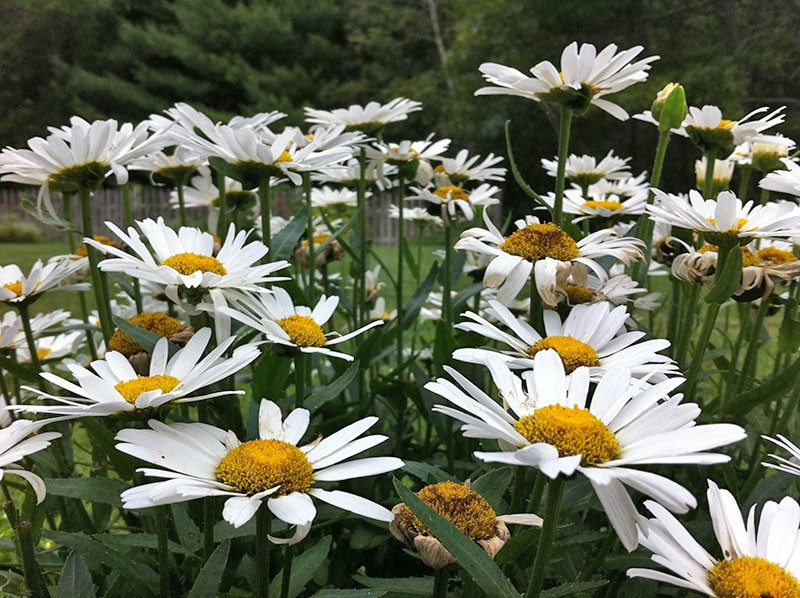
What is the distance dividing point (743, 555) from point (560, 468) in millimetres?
189

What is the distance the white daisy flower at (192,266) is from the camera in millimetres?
567

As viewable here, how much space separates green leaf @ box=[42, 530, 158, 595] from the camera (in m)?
0.55

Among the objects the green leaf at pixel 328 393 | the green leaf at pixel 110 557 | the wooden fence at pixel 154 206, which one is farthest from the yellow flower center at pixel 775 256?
the wooden fence at pixel 154 206

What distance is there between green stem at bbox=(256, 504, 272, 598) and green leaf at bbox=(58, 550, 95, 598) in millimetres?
140

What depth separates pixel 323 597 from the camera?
0.50m

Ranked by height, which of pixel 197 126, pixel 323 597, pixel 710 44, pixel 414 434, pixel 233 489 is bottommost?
pixel 414 434

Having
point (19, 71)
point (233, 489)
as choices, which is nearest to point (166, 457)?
point (233, 489)

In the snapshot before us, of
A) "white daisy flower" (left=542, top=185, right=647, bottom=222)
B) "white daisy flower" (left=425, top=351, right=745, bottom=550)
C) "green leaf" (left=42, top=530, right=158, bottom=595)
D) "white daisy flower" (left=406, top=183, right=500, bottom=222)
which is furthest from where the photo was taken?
"white daisy flower" (left=406, top=183, right=500, bottom=222)

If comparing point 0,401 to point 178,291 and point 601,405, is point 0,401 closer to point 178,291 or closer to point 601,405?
point 178,291

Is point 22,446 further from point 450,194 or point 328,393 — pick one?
point 450,194

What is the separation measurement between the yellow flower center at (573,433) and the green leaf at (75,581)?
1.10 feet

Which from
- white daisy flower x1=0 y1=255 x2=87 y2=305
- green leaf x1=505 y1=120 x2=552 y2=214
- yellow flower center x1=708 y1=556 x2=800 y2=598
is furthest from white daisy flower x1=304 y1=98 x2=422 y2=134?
yellow flower center x1=708 y1=556 x2=800 y2=598

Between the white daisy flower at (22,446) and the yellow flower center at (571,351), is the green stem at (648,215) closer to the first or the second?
the yellow flower center at (571,351)

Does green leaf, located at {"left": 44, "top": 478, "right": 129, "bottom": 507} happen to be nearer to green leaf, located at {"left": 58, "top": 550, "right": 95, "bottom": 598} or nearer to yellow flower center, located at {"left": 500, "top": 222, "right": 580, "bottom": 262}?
green leaf, located at {"left": 58, "top": 550, "right": 95, "bottom": 598}
